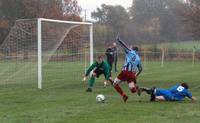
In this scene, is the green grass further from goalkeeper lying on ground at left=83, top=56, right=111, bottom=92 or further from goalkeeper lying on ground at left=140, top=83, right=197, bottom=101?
goalkeeper lying on ground at left=83, top=56, right=111, bottom=92

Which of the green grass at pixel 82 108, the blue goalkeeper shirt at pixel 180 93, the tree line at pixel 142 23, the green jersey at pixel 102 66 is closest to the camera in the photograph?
the green grass at pixel 82 108

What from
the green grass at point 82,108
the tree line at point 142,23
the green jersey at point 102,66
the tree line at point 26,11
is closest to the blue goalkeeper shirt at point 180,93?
the green grass at point 82,108

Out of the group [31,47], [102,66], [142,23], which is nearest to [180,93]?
[102,66]

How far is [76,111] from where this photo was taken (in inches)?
612

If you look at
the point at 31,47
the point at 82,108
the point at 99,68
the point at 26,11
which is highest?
the point at 26,11

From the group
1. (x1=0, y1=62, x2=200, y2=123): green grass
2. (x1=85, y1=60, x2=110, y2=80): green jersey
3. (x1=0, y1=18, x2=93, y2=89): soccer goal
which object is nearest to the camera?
(x1=0, y1=62, x2=200, y2=123): green grass

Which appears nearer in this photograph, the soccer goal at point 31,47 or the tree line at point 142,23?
the soccer goal at point 31,47

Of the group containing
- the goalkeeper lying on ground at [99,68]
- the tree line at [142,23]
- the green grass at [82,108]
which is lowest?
the green grass at [82,108]

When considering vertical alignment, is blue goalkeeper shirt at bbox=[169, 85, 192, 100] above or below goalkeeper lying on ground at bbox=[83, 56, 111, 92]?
below

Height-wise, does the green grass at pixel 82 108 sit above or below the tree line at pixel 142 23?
below

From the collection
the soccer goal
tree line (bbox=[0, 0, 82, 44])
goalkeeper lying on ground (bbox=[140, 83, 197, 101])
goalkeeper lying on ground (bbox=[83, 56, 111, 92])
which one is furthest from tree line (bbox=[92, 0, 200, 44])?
goalkeeper lying on ground (bbox=[140, 83, 197, 101])

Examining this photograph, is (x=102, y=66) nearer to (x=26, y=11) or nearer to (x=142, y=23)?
(x=26, y=11)

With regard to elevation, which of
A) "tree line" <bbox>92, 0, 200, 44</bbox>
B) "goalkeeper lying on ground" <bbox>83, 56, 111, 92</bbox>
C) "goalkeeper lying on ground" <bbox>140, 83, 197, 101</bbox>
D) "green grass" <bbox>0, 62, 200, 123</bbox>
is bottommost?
"green grass" <bbox>0, 62, 200, 123</bbox>

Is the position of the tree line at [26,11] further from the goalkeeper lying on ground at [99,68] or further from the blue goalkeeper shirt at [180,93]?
the blue goalkeeper shirt at [180,93]
